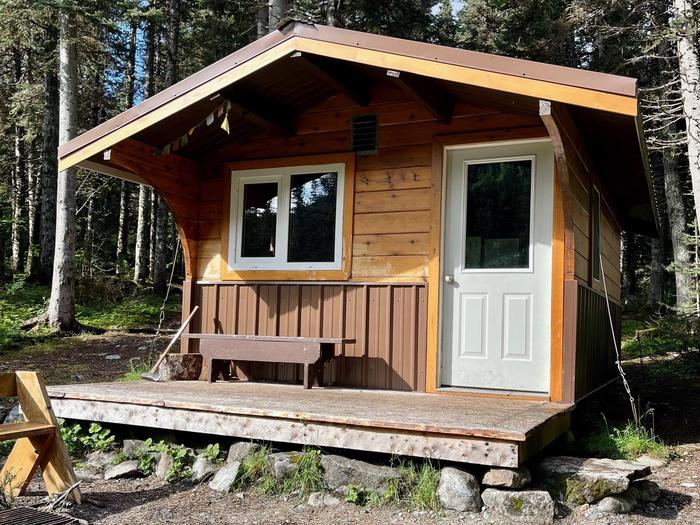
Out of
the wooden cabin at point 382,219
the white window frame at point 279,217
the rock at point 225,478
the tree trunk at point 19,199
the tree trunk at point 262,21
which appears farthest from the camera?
the tree trunk at point 19,199

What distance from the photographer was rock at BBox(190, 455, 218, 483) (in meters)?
4.35

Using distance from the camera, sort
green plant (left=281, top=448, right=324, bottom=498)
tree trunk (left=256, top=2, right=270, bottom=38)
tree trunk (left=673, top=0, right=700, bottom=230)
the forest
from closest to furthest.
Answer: green plant (left=281, top=448, right=324, bottom=498) → tree trunk (left=673, top=0, right=700, bottom=230) → the forest → tree trunk (left=256, top=2, right=270, bottom=38)

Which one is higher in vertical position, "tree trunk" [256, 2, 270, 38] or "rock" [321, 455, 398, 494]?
"tree trunk" [256, 2, 270, 38]

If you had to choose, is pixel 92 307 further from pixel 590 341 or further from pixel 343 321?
pixel 590 341

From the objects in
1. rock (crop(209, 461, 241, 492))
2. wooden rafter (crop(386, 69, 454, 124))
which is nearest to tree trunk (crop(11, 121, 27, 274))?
wooden rafter (crop(386, 69, 454, 124))

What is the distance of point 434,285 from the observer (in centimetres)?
566

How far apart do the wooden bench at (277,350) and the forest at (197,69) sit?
5628 millimetres

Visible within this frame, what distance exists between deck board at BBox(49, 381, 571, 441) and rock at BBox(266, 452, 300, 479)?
0.82 feet

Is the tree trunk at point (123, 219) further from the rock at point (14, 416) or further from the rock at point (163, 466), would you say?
the rock at point (163, 466)

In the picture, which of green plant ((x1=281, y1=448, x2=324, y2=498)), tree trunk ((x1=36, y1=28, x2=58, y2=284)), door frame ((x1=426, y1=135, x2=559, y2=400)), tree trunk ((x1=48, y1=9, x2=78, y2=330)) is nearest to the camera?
green plant ((x1=281, y1=448, x2=324, y2=498))

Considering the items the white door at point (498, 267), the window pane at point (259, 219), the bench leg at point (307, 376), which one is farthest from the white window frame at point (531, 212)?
the window pane at point (259, 219)

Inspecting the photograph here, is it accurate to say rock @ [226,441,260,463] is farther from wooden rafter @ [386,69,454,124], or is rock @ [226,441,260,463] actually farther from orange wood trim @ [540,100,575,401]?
wooden rafter @ [386,69,454,124]

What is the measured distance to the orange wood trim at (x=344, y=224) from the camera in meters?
6.15

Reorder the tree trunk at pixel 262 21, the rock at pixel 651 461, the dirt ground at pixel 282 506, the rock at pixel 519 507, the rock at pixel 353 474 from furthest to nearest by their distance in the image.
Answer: the tree trunk at pixel 262 21, the rock at pixel 651 461, the rock at pixel 353 474, the dirt ground at pixel 282 506, the rock at pixel 519 507
